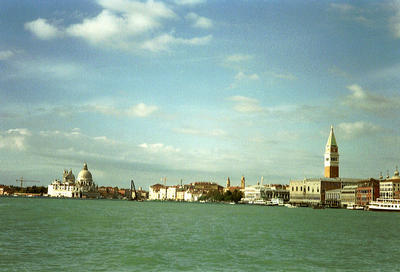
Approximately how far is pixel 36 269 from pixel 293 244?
1351 centimetres

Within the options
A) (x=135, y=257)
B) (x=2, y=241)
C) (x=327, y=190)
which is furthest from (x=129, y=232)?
(x=327, y=190)

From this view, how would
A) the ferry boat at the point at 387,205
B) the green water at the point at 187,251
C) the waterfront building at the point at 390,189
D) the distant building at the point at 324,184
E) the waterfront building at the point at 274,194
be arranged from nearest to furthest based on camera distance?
the green water at the point at 187,251 → the ferry boat at the point at 387,205 → the waterfront building at the point at 390,189 → the distant building at the point at 324,184 → the waterfront building at the point at 274,194

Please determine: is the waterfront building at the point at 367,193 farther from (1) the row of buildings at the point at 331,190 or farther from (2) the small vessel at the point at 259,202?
(2) the small vessel at the point at 259,202

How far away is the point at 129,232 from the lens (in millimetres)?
31141

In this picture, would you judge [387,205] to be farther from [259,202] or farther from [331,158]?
[259,202]

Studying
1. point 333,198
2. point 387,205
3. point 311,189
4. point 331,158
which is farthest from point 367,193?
point 331,158

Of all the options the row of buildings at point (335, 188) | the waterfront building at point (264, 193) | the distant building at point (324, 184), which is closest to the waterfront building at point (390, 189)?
the row of buildings at point (335, 188)

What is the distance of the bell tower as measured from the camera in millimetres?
137625

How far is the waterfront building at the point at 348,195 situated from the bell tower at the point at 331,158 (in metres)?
16.4

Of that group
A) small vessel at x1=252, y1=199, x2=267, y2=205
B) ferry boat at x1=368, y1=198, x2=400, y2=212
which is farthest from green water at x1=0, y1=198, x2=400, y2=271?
small vessel at x1=252, y1=199, x2=267, y2=205

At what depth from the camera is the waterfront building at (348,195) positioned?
116m

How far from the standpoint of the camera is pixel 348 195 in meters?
118

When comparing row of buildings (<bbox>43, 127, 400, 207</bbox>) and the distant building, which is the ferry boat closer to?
row of buildings (<bbox>43, 127, 400, 207</bbox>)

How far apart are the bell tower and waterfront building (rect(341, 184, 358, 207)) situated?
1645cm
